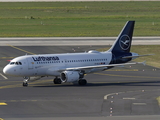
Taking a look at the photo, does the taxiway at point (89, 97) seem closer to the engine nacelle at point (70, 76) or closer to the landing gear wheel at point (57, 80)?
the landing gear wheel at point (57, 80)

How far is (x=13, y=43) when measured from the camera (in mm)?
92125

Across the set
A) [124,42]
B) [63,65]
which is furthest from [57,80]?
[124,42]

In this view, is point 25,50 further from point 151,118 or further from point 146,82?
point 151,118

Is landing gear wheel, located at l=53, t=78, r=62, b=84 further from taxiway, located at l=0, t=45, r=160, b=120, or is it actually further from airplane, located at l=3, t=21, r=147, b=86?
taxiway, located at l=0, t=45, r=160, b=120

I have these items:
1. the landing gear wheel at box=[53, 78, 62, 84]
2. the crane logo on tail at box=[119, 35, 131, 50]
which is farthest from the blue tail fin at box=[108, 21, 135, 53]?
the landing gear wheel at box=[53, 78, 62, 84]

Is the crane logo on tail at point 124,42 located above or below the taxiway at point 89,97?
above

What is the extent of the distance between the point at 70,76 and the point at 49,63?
3.36 m

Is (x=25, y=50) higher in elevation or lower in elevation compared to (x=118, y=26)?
lower

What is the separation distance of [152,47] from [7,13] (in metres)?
106

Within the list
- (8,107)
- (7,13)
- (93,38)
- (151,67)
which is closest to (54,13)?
(7,13)

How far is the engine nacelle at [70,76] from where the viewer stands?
4797 cm

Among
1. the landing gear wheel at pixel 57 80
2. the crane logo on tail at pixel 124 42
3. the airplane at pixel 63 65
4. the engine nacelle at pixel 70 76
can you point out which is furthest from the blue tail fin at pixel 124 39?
the landing gear wheel at pixel 57 80

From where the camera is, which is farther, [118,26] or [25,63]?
[118,26]

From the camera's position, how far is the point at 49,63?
49.5 meters
